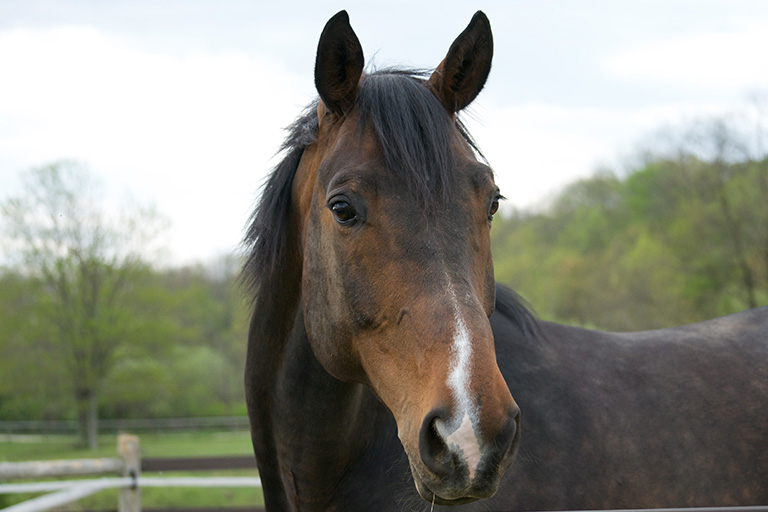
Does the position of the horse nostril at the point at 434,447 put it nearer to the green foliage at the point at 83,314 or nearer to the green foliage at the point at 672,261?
the green foliage at the point at 672,261

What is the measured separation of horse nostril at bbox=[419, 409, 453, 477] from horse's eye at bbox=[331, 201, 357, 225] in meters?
0.72

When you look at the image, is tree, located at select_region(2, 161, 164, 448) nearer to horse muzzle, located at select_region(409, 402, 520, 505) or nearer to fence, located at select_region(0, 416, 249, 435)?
fence, located at select_region(0, 416, 249, 435)

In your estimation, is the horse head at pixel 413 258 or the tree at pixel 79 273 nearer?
the horse head at pixel 413 258

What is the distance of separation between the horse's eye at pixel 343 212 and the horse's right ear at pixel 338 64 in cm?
49

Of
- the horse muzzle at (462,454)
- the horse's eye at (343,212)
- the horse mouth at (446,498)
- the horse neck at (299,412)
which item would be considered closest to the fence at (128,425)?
the horse neck at (299,412)

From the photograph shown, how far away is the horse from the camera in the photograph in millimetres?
1708

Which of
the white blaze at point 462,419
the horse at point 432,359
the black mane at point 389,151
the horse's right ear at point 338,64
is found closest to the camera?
the white blaze at point 462,419

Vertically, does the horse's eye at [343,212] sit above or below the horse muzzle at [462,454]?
above

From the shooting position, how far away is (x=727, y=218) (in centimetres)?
2052

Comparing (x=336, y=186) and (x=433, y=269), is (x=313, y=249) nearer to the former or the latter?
(x=336, y=186)

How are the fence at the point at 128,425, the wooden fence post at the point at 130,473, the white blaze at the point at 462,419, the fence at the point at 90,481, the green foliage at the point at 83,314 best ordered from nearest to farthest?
the white blaze at the point at 462,419, the fence at the point at 90,481, the wooden fence post at the point at 130,473, the green foliage at the point at 83,314, the fence at the point at 128,425

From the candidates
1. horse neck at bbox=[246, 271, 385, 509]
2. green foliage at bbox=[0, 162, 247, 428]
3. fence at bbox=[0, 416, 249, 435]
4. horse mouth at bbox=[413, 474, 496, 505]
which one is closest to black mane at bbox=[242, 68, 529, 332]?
horse neck at bbox=[246, 271, 385, 509]

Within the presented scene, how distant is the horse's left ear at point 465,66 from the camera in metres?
2.30

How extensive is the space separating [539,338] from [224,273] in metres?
37.9
